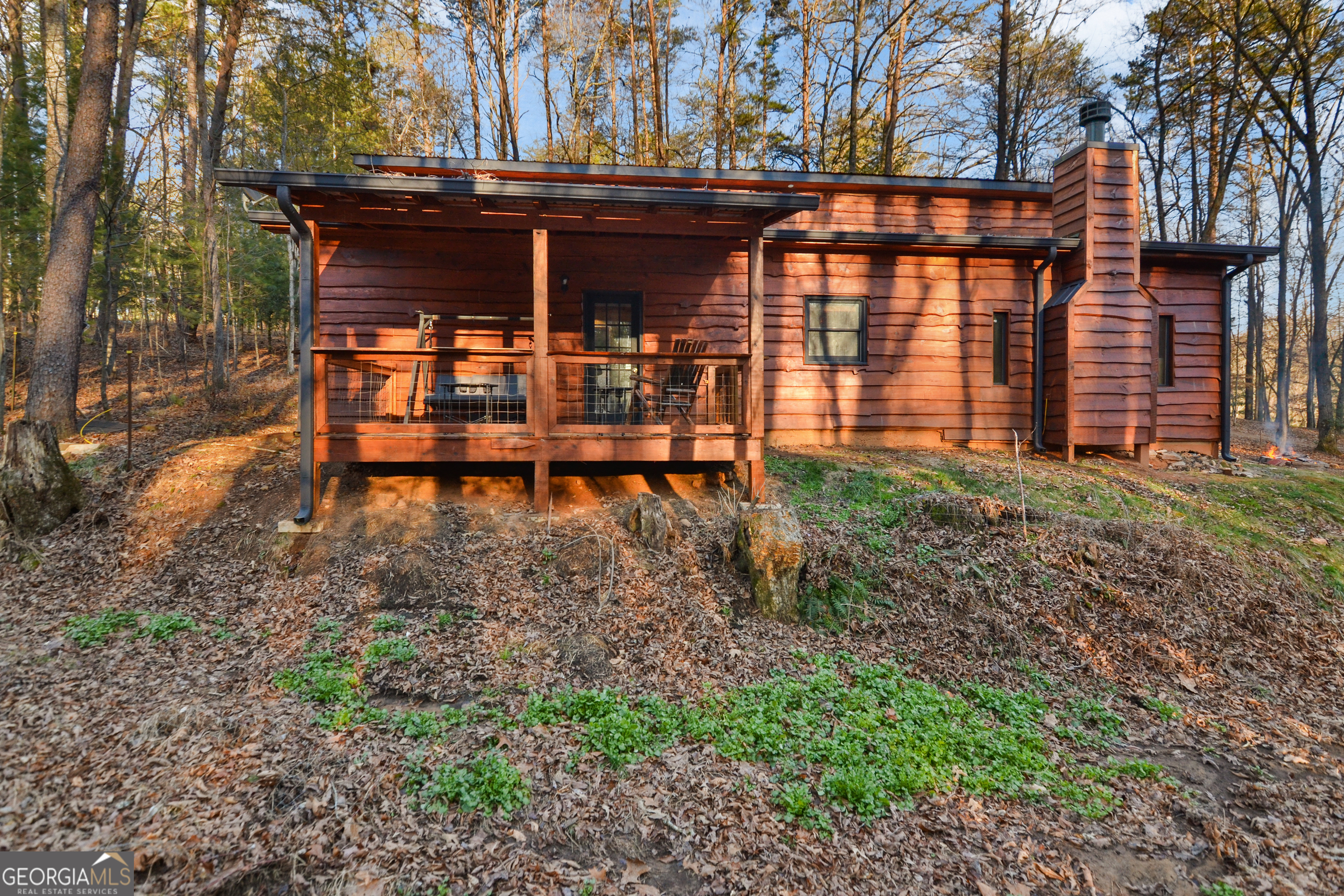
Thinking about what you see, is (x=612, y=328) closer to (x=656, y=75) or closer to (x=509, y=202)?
(x=509, y=202)

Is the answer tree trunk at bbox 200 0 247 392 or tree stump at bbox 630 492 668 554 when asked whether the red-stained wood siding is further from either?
tree trunk at bbox 200 0 247 392

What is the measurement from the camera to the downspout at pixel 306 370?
623cm

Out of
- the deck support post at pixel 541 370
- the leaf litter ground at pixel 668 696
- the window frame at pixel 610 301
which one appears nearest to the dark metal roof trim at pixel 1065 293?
the leaf litter ground at pixel 668 696

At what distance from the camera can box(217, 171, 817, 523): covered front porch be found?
21.0 ft

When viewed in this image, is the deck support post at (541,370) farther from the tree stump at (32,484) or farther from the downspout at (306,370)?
the tree stump at (32,484)

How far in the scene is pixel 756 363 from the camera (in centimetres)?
689

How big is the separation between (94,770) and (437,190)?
517cm

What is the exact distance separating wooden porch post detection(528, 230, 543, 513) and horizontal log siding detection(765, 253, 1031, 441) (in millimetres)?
4319

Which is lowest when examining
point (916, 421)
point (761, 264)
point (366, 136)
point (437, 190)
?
point (916, 421)

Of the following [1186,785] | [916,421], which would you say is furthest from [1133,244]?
[1186,785]

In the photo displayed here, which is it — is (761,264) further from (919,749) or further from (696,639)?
(919,749)

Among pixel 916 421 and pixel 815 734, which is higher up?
pixel 916 421

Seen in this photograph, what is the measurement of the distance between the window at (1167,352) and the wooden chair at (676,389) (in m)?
8.17

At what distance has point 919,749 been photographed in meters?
3.63
